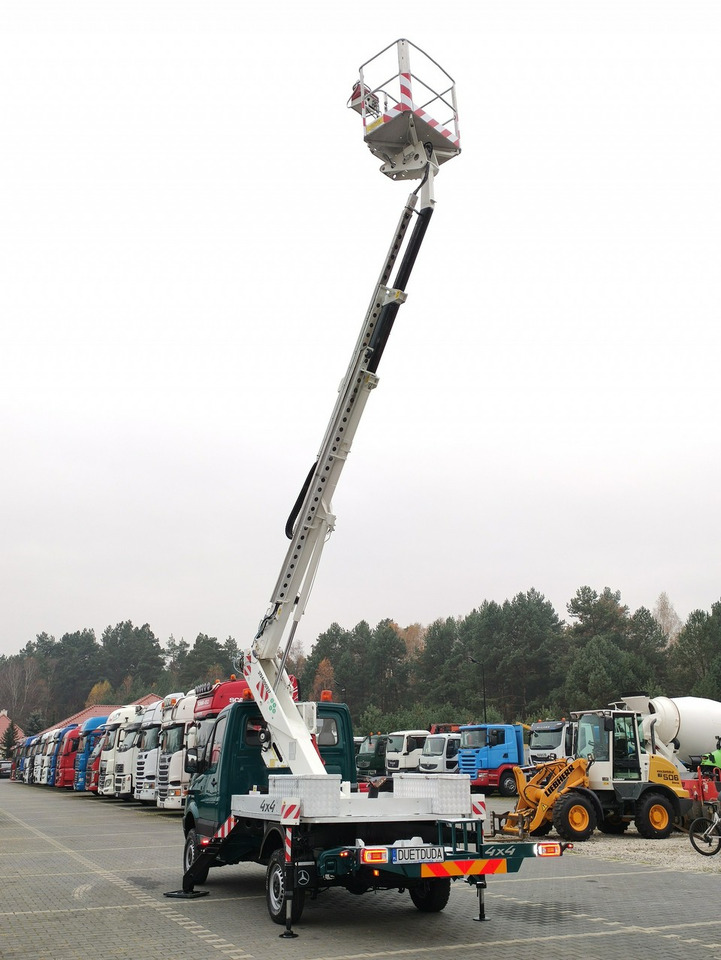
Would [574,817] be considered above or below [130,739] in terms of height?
below

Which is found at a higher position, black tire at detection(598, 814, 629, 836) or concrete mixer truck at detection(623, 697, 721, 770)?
concrete mixer truck at detection(623, 697, 721, 770)

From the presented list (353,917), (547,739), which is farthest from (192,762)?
(547,739)

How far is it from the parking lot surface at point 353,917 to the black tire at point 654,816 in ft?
11.3

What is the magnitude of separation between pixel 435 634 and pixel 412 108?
75.6 metres

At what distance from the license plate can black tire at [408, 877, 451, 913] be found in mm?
1497

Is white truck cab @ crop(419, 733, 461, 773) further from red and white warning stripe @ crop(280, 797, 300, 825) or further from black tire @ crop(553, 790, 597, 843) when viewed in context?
red and white warning stripe @ crop(280, 797, 300, 825)

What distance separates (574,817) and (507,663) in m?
57.2

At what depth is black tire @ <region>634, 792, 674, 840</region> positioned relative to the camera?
1753 centimetres

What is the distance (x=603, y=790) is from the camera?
58.4ft

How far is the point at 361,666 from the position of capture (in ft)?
301

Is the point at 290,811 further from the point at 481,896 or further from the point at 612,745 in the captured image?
the point at 612,745

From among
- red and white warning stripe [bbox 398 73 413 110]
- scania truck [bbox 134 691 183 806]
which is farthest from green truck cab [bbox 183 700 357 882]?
scania truck [bbox 134 691 183 806]

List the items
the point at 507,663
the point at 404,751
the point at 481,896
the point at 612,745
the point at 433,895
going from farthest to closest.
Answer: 1. the point at 507,663
2. the point at 404,751
3. the point at 612,745
4. the point at 433,895
5. the point at 481,896

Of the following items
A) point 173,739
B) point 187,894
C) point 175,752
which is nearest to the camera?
point 187,894
